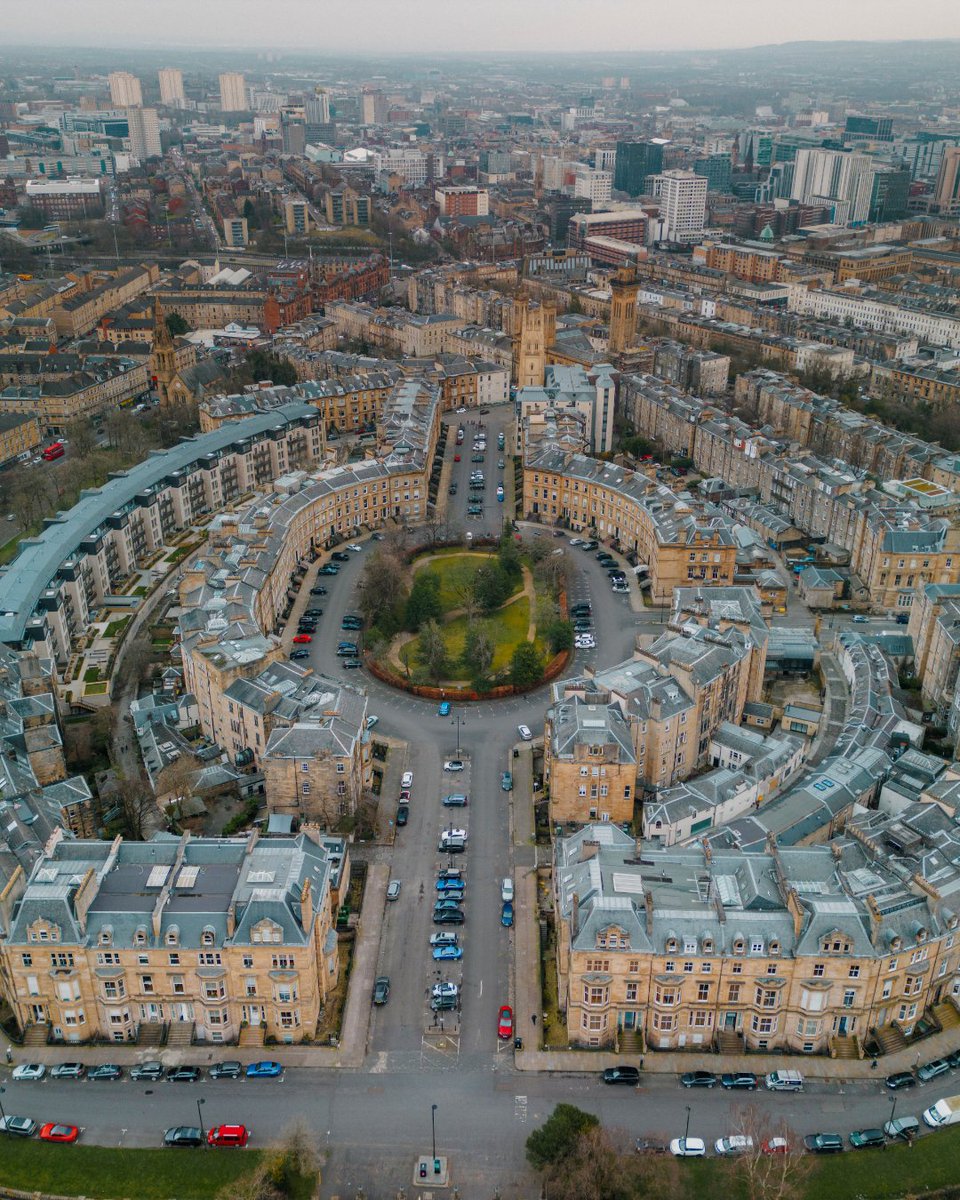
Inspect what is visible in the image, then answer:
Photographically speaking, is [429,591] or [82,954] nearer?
[82,954]

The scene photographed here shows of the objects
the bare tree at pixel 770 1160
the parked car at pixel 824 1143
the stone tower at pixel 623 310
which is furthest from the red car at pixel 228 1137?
the stone tower at pixel 623 310

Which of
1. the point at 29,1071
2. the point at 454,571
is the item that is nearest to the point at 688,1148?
the point at 29,1071

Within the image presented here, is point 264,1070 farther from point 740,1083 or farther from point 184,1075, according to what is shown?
point 740,1083

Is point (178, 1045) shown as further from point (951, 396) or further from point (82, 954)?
point (951, 396)

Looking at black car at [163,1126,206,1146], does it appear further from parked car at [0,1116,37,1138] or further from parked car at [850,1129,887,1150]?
parked car at [850,1129,887,1150]

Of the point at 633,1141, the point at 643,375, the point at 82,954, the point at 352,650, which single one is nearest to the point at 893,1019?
the point at 633,1141
